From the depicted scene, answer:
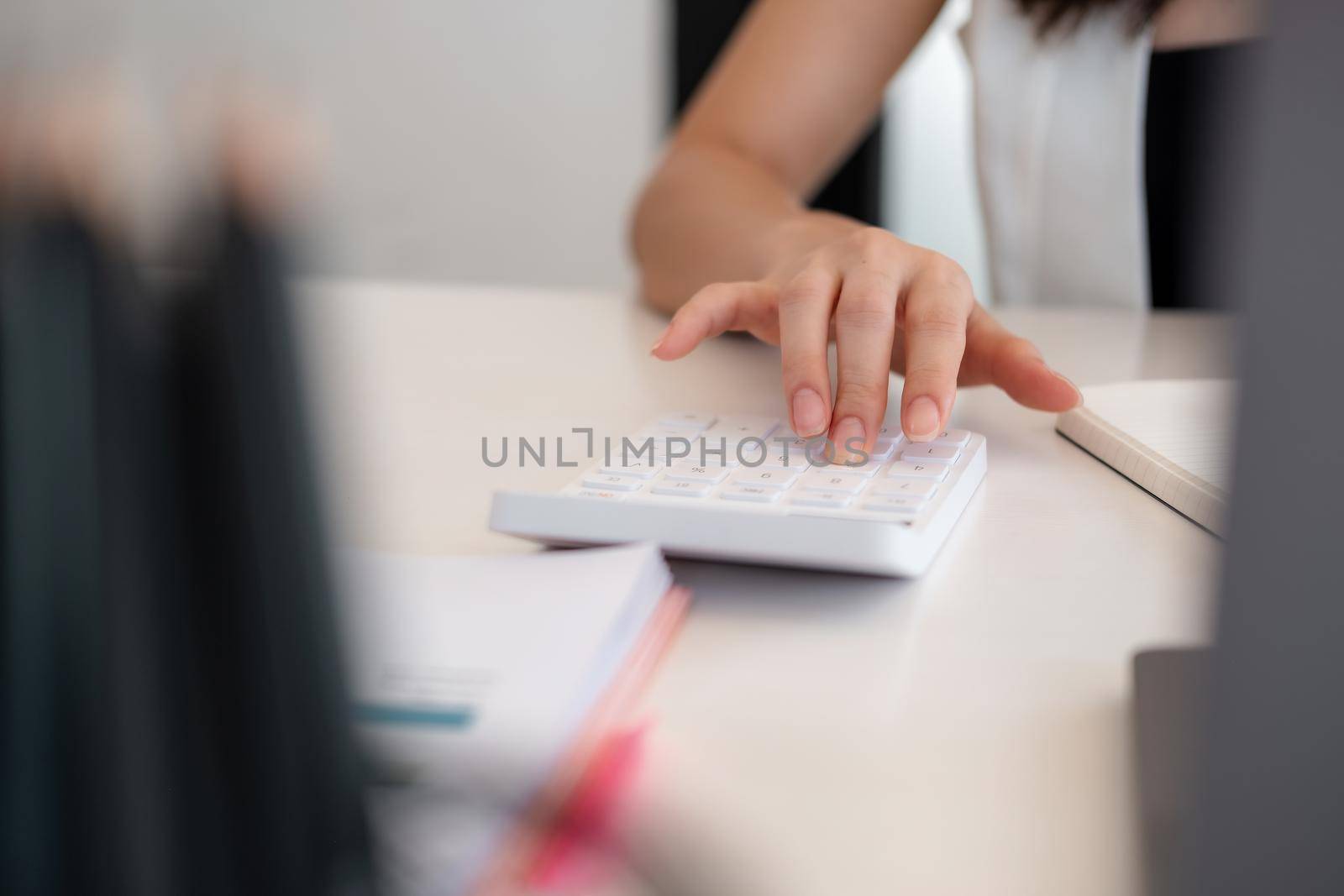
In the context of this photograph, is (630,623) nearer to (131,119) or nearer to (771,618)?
(771,618)

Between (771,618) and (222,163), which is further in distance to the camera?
(771,618)

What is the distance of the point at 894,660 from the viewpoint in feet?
1.09

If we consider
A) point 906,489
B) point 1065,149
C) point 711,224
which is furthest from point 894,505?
point 1065,149

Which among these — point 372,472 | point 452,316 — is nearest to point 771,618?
point 372,472

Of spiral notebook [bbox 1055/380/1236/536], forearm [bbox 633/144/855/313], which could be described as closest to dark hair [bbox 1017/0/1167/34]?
forearm [bbox 633/144/855/313]

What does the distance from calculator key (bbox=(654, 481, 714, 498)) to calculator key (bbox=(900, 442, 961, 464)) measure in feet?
0.30

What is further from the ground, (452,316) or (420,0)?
(420,0)

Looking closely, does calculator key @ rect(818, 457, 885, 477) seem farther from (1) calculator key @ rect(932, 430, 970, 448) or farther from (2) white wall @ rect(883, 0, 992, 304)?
(2) white wall @ rect(883, 0, 992, 304)

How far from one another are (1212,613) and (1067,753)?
0.57ft

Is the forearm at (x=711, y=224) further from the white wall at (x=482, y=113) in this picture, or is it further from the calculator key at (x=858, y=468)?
the white wall at (x=482, y=113)

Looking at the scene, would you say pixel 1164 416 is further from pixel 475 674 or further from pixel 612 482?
pixel 475 674

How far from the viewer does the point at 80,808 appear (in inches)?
5.5

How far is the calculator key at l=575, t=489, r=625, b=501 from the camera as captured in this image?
0.41m

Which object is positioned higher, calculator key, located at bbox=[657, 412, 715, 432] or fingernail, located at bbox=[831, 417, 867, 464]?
fingernail, located at bbox=[831, 417, 867, 464]
